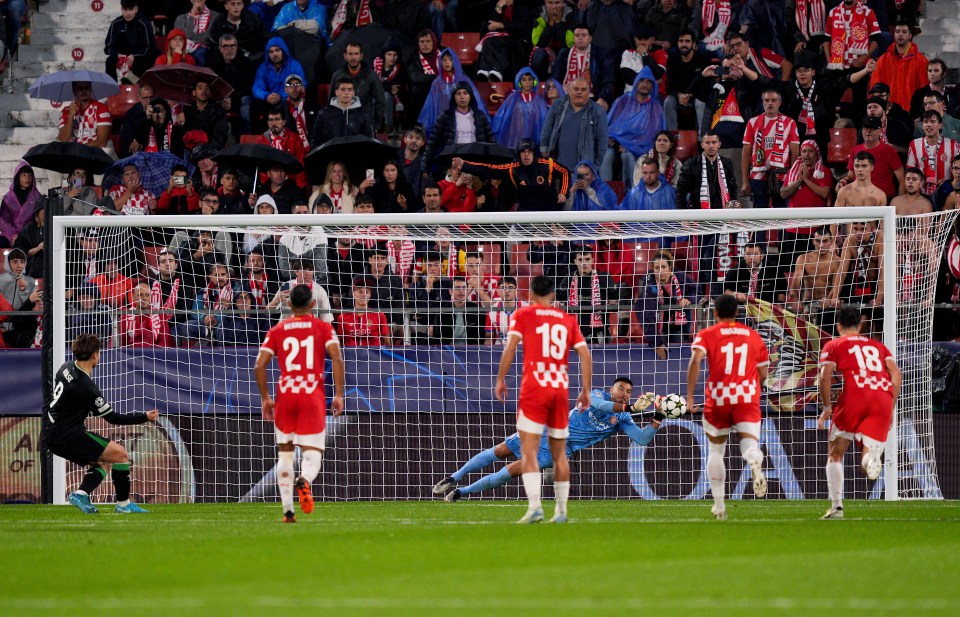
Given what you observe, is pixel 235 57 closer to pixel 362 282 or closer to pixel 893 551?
pixel 362 282

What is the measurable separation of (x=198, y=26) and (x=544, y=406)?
14564 millimetres

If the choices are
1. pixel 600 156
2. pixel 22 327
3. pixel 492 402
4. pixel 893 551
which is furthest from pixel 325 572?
pixel 600 156

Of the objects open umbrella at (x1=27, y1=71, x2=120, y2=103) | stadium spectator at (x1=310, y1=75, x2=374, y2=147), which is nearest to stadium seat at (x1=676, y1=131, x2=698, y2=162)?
stadium spectator at (x1=310, y1=75, x2=374, y2=147)

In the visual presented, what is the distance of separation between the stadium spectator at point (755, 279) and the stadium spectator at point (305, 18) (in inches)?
346

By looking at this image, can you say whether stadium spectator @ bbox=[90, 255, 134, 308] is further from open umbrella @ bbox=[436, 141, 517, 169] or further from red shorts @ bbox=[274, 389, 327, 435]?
red shorts @ bbox=[274, 389, 327, 435]

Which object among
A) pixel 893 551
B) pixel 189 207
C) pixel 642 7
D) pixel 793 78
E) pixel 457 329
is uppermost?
pixel 642 7

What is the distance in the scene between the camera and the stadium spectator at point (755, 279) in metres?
16.5

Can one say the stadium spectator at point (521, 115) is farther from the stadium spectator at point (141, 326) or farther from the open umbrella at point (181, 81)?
the stadium spectator at point (141, 326)

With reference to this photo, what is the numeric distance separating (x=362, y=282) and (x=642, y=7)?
7.63 metres

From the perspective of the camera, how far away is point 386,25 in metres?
22.4

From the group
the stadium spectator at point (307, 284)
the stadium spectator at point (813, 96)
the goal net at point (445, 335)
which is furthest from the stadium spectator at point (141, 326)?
the stadium spectator at point (813, 96)

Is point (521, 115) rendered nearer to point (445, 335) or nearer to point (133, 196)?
point (445, 335)

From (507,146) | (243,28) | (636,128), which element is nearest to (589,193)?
(636,128)

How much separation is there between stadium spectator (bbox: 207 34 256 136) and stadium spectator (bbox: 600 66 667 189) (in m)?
5.90
